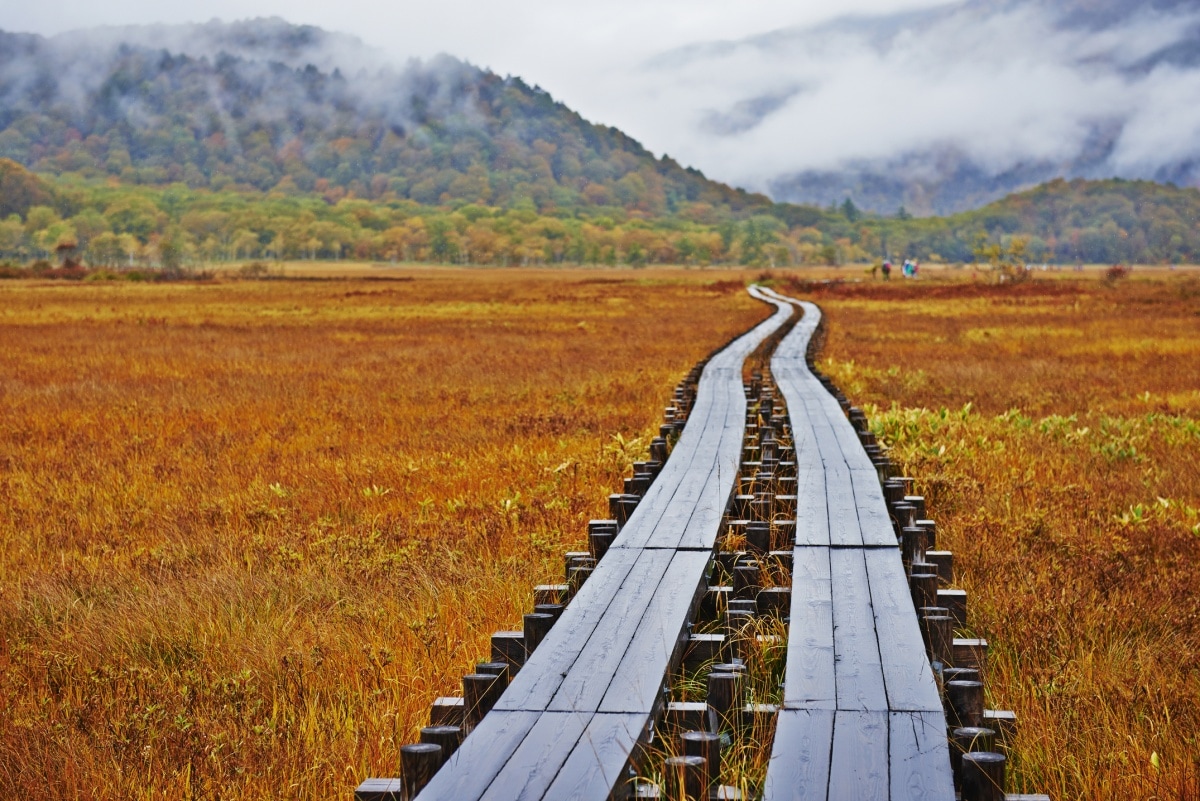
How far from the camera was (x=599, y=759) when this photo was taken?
313 centimetres

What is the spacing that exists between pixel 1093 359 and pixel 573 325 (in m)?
16.3

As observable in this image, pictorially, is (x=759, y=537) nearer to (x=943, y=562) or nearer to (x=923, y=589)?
(x=943, y=562)

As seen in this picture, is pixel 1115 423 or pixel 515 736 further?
pixel 1115 423

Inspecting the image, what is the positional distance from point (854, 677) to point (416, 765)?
1544 mm

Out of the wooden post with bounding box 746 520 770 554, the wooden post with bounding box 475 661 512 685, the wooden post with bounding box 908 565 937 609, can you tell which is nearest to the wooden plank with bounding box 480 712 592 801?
the wooden post with bounding box 475 661 512 685

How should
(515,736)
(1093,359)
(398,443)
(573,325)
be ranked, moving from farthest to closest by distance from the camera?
(573,325), (1093,359), (398,443), (515,736)

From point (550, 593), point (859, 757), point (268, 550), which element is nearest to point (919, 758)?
point (859, 757)

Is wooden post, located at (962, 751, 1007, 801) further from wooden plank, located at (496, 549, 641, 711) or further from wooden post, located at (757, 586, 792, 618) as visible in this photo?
wooden post, located at (757, 586, 792, 618)

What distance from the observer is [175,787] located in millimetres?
3764

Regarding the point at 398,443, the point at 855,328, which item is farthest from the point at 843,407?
the point at 855,328

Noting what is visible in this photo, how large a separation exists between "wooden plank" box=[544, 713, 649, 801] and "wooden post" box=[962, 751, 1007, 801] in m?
0.92

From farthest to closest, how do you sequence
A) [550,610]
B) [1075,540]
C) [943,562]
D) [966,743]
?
[1075,540], [943,562], [550,610], [966,743]

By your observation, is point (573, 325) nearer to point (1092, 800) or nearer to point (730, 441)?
point (730, 441)

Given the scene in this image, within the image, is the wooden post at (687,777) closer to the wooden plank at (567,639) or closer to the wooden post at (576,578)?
the wooden plank at (567,639)
